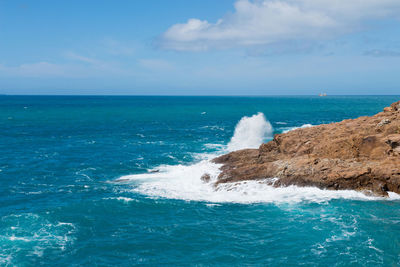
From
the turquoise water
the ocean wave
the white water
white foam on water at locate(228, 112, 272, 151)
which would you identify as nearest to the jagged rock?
the white water

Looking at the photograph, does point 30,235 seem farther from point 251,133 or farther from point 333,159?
point 251,133

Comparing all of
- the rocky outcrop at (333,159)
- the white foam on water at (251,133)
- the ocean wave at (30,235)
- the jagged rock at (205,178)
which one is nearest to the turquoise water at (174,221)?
the ocean wave at (30,235)

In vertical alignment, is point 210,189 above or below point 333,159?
below

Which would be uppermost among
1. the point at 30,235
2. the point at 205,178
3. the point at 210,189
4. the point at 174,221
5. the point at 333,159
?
the point at 333,159

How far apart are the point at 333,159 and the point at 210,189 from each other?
11.6 metres

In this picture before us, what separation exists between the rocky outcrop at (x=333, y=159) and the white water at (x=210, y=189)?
863mm

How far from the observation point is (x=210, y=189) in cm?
3203

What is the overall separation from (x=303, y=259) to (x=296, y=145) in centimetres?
1824

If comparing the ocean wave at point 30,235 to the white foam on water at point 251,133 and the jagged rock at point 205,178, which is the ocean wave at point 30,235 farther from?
the white foam on water at point 251,133

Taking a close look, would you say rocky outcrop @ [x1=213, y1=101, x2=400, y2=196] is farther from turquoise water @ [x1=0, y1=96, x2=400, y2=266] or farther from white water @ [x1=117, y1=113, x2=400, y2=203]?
turquoise water @ [x1=0, y1=96, x2=400, y2=266]

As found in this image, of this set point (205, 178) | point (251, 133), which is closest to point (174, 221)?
point (205, 178)

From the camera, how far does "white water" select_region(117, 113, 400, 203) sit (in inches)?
1110

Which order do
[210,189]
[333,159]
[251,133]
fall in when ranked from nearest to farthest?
[333,159], [210,189], [251,133]

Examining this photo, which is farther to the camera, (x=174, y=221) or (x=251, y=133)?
(x=251, y=133)
